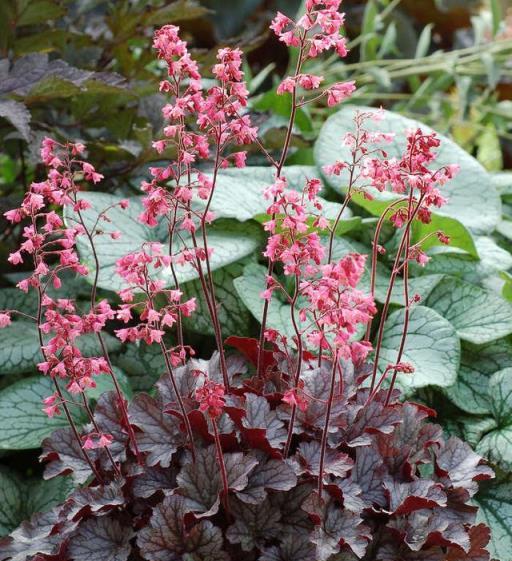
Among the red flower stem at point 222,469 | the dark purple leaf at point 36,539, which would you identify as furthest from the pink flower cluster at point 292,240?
the dark purple leaf at point 36,539

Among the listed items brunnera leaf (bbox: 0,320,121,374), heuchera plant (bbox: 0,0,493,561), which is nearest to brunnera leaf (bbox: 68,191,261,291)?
brunnera leaf (bbox: 0,320,121,374)

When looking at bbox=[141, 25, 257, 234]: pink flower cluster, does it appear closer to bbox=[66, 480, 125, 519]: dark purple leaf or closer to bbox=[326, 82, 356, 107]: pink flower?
bbox=[326, 82, 356, 107]: pink flower

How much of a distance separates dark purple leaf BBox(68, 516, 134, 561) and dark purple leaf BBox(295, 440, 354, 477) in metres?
0.21

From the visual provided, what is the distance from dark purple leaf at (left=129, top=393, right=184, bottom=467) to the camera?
93 cm

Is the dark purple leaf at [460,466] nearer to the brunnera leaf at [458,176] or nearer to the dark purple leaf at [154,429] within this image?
the dark purple leaf at [154,429]

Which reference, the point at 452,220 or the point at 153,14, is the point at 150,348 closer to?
the point at 452,220

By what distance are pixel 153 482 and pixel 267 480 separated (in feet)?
0.46

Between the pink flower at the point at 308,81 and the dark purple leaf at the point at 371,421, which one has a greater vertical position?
the pink flower at the point at 308,81

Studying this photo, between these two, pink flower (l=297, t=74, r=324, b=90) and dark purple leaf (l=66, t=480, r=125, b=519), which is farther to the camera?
dark purple leaf (l=66, t=480, r=125, b=519)

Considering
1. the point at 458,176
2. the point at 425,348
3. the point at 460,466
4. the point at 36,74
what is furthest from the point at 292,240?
the point at 458,176

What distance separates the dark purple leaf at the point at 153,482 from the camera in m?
0.91

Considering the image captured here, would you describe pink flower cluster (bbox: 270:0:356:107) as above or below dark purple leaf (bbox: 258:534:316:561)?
above

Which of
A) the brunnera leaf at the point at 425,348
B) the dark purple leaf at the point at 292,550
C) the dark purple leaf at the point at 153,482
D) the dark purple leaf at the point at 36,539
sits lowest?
the dark purple leaf at the point at 36,539

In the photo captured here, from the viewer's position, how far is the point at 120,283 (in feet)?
4.11
